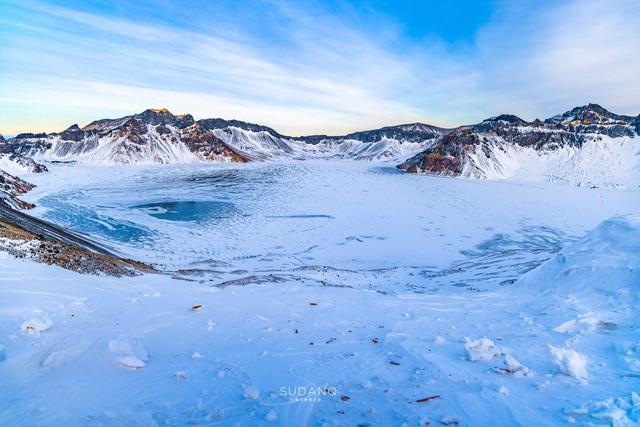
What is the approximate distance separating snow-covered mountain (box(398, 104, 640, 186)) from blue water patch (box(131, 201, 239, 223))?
6615 centimetres

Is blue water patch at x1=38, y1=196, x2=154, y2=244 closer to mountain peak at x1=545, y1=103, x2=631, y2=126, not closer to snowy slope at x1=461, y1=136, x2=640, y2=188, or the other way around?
snowy slope at x1=461, y1=136, x2=640, y2=188

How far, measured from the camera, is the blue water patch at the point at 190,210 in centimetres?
3811

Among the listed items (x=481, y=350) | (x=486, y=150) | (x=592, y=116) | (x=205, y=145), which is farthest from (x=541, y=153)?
(x=481, y=350)

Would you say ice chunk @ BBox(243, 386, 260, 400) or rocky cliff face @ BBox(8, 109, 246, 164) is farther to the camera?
rocky cliff face @ BBox(8, 109, 246, 164)

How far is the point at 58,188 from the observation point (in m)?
57.2

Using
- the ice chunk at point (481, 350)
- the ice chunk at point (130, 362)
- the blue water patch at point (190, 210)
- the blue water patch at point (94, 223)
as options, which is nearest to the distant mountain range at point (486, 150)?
the blue water patch at point (94, 223)

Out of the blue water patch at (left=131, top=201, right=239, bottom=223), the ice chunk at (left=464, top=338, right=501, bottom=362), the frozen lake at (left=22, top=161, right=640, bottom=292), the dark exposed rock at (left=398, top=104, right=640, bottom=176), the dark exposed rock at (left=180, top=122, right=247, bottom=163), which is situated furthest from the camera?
the dark exposed rock at (left=180, top=122, right=247, bottom=163)

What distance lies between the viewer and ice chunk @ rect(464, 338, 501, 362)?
6887mm

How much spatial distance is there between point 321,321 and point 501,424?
554 cm

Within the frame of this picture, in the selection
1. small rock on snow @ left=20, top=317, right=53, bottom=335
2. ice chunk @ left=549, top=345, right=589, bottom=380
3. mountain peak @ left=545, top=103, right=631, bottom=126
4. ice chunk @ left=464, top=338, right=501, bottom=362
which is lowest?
small rock on snow @ left=20, top=317, right=53, bottom=335

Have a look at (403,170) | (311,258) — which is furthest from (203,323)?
(403,170)

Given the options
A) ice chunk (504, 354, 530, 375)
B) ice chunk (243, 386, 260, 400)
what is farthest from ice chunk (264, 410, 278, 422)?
ice chunk (504, 354, 530, 375)

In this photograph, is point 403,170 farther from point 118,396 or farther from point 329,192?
point 118,396

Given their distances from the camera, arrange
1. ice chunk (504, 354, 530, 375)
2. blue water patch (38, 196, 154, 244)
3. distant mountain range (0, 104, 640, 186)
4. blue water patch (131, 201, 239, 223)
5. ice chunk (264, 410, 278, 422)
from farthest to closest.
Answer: distant mountain range (0, 104, 640, 186) < blue water patch (131, 201, 239, 223) < blue water patch (38, 196, 154, 244) < ice chunk (504, 354, 530, 375) < ice chunk (264, 410, 278, 422)
